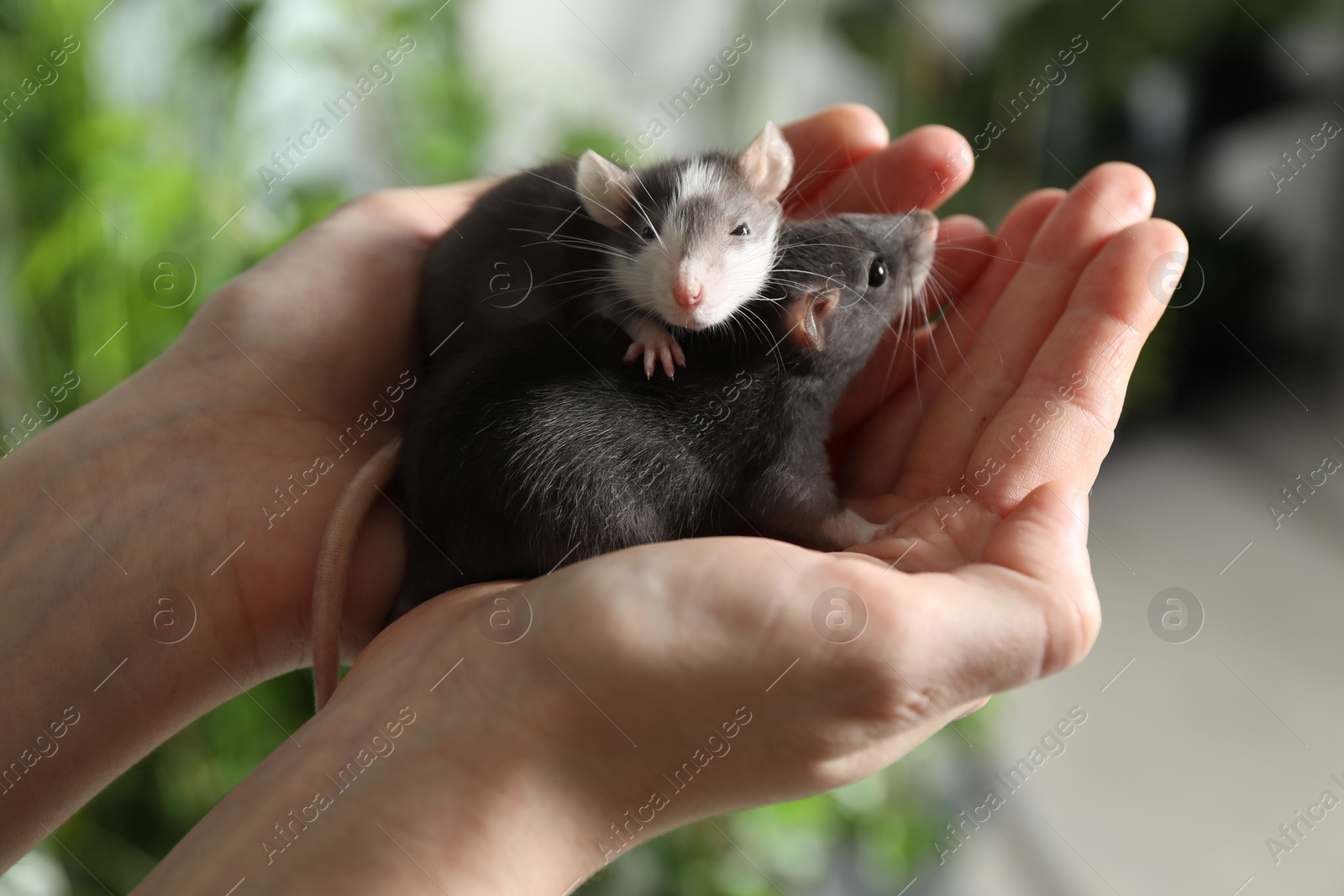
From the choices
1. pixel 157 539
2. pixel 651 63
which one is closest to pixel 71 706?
pixel 157 539

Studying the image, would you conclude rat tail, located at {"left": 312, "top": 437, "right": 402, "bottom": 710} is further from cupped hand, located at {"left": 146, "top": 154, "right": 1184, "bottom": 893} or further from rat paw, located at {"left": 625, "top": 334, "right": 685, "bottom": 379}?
rat paw, located at {"left": 625, "top": 334, "right": 685, "bottom": 379}

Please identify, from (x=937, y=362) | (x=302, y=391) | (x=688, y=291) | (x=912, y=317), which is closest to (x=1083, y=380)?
(x=937, y=362)

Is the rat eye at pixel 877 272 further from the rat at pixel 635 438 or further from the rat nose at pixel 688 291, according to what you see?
the rat nose at pixel 688 291

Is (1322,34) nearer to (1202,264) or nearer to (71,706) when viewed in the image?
(1202,264)

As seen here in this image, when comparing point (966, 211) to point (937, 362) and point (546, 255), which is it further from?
point (546, 255)

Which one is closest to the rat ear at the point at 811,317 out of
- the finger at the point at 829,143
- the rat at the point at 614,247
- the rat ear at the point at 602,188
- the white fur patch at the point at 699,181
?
the rat at the point at 614,247

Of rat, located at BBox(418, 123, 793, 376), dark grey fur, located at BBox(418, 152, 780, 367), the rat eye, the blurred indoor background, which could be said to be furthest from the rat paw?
the blurred indoor background
